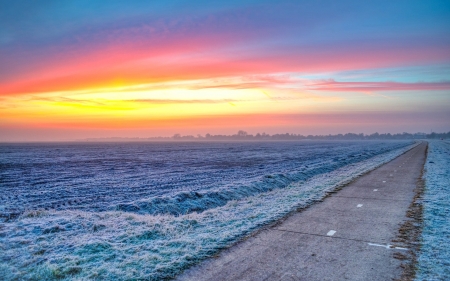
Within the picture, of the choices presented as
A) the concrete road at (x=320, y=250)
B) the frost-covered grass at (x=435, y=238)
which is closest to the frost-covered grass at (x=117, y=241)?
the concrete road at (x=320, y=250)

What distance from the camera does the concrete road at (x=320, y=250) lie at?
6500 millimetres

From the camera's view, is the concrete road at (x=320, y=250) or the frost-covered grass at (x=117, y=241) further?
the frost-covered grass at (x=117, y=241)

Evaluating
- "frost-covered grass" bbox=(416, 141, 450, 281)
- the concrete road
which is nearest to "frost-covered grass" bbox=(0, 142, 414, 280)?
the concrete road

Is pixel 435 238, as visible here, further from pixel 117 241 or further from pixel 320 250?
pixel 117 241

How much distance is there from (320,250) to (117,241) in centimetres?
522

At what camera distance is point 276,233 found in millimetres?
9203

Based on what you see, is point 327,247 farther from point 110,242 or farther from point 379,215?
point 110,242

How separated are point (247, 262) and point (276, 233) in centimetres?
234

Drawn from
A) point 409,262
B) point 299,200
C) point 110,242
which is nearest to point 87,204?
point 110,242

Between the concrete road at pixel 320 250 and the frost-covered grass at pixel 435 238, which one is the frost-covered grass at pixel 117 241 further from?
the frost-covered grass at pixel 435 238

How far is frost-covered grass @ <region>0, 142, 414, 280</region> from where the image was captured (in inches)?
269

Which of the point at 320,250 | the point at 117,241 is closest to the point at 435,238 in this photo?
the point at 320,250

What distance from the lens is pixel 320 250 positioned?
7781mm

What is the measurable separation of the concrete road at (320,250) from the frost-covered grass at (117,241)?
2.03 ft
